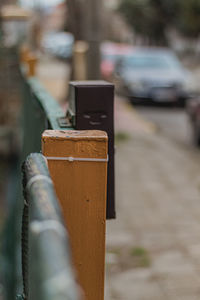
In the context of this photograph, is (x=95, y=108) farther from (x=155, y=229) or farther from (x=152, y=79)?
(x=152, y=79)

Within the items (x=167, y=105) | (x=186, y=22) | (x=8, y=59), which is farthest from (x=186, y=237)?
(x=186, y=22)

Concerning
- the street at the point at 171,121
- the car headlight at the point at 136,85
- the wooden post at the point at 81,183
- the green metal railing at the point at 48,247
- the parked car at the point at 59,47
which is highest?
the green metal railing at the point at 48,247

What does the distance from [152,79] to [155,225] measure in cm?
1263

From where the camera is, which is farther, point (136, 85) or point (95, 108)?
point (136, 85)

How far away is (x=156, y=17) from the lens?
53.2 meters

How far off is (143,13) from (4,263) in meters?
46.8

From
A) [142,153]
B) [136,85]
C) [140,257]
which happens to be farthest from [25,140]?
[136,85]

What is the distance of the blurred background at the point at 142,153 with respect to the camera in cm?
548

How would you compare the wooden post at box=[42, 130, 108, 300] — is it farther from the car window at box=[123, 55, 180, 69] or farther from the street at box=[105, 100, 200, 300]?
the car window at box=[123, 55, 180, 69]

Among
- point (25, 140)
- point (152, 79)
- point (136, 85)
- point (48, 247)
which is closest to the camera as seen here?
point (48, 247)

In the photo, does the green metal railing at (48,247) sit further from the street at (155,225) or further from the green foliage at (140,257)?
the green foliage at (140,257)

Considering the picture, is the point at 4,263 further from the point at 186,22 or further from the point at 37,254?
the point at 186,22

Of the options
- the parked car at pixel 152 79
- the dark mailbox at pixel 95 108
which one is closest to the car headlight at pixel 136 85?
the parked car at pixel 152 79

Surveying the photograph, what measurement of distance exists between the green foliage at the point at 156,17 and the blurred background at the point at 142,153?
963 inches
